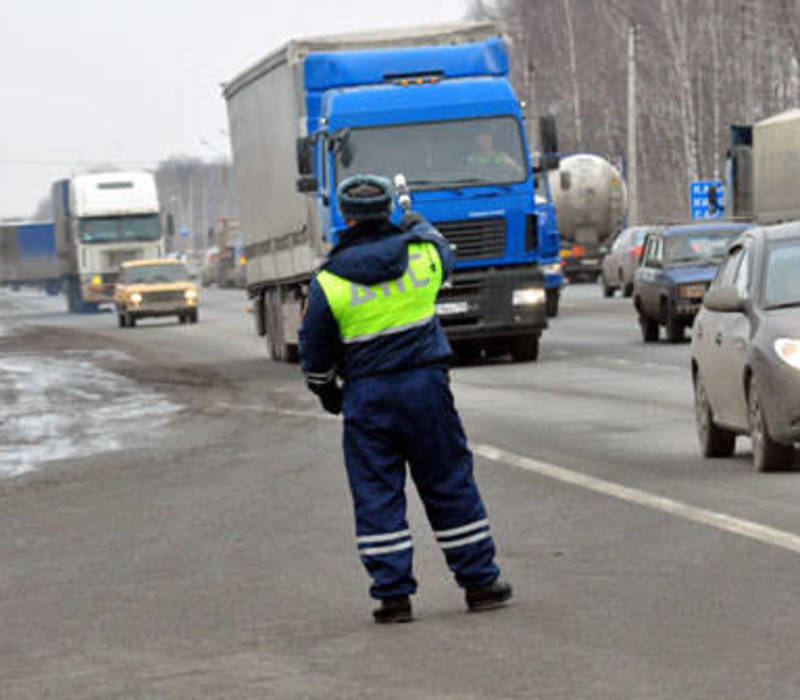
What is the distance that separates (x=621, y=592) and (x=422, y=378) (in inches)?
43.4

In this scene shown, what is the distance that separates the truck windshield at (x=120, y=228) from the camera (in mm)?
66938

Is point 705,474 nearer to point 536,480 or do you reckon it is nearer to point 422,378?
point 536,480

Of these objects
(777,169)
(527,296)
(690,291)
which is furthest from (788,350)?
(777,169)

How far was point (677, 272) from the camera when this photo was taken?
3491 centimetres

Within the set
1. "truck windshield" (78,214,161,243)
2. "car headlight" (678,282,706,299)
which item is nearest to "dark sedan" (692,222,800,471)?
"car headlight" (678,282,706,299)

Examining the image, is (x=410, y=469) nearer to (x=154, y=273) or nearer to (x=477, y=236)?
(x=477, y=236)

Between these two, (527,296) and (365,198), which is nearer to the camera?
(365,198)

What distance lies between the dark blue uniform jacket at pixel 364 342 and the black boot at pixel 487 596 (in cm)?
86

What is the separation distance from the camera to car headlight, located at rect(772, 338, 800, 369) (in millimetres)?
14164

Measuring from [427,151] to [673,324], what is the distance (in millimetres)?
6984

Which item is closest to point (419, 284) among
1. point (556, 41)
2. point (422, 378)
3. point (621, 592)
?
point (422, 378)

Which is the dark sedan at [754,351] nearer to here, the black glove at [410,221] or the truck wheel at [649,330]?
the black glove at [410,221]

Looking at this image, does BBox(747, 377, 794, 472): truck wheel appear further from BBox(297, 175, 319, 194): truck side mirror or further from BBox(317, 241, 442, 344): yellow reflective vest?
BBox(297, 175, 319, 194): truck side mirror

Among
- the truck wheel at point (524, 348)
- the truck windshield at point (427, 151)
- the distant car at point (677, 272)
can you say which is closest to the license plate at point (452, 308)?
the truck windshield at point (427, 151)
